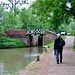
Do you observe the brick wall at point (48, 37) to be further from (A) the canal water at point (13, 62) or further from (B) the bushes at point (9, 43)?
(A) the canal water at point (13, 62)

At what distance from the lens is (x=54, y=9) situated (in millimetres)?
19141

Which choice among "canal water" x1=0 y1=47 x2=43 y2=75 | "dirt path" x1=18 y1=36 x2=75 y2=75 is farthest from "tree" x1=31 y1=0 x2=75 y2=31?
"dirt path" x1=18 y1=36 x2=75 y2=75

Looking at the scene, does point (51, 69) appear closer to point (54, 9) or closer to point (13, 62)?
point (13, 62)

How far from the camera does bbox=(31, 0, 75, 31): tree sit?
19333 millimetres

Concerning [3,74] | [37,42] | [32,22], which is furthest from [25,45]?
[3,74]

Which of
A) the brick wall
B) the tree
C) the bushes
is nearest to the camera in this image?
the tree

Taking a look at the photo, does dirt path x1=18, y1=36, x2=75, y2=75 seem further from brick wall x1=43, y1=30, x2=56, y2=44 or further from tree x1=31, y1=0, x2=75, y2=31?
brick wall x1=43, y1=30, x2=56, y2=44

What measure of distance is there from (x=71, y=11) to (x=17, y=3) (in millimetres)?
12361

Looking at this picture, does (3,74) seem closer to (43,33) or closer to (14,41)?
(14,41)

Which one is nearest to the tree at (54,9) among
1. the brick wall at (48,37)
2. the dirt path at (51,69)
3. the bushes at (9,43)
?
the dirt path at (51,69)

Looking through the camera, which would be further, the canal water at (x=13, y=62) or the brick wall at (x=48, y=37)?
the brick wall at (x=48, y=37)

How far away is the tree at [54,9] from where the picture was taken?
1933 centimetres

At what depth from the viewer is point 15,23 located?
4784 cm

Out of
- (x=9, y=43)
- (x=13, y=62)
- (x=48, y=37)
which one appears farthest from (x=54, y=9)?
(x=48, y=37)
